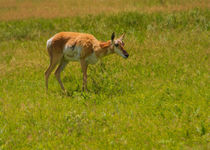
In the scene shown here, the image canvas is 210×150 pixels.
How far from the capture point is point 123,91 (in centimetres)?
957

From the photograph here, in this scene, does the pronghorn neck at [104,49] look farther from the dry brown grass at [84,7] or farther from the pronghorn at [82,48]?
the dry brown grass at [84,7]

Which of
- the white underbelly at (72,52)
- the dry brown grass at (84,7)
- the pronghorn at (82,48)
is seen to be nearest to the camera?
the pronghorn at (82,48)

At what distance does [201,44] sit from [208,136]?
7.94 meters

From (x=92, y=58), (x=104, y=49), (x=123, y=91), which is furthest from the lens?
(x=92, y=58)

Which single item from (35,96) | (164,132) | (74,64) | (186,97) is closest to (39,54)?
(74,64)

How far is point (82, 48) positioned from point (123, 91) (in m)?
1.81

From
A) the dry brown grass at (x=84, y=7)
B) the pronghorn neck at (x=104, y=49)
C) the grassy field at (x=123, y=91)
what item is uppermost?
the dry brown grass at (x=84, y=7)

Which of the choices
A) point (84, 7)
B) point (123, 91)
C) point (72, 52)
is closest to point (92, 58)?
point (72, 52)

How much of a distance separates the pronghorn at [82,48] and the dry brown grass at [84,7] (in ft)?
31.0

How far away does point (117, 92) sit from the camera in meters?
9.52

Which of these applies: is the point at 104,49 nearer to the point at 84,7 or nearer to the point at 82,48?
the point at 82,48

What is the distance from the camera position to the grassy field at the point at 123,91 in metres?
6.83

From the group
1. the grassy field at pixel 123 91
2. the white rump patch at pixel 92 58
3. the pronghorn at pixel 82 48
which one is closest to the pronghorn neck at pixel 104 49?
the pronghorn at pixel 82 48

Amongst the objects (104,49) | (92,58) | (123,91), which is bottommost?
(123,91)
